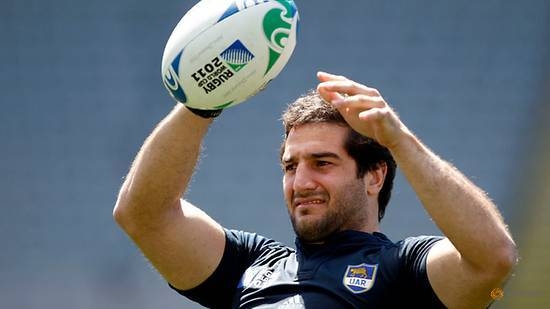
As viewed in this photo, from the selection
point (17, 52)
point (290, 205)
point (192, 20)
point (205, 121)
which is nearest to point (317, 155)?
point (290, 205)

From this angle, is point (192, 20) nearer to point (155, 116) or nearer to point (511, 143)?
point (155, 116)

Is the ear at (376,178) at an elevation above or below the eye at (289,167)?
below

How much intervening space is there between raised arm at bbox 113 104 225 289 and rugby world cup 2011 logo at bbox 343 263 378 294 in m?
0.42

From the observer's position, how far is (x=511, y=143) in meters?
5.66

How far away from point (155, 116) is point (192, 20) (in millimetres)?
3193

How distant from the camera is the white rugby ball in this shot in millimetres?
2402

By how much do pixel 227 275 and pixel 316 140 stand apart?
0.46m

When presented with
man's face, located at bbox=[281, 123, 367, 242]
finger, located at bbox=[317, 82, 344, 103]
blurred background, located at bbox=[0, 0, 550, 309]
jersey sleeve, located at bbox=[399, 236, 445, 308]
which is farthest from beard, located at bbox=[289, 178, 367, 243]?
blurred background, located at bbox=[0, 0, 550, 309]

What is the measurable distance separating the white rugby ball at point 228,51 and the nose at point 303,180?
33cm

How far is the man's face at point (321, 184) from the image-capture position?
2691mm

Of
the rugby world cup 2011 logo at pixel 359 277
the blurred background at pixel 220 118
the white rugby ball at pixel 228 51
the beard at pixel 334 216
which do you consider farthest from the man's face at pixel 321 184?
the blurred background at pixel 220 118

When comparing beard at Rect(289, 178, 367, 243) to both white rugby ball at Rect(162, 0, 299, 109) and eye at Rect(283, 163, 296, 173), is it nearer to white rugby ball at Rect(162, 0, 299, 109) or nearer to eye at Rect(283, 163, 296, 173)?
eye at Rect(283, 163, 296, 173)

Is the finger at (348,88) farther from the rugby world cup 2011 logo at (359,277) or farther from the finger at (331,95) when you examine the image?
the rugby world cup 2011 logo at (359,277)

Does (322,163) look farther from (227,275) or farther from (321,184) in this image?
(227,275)
